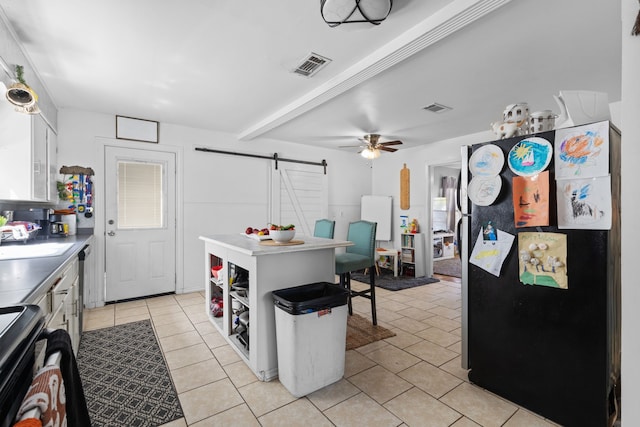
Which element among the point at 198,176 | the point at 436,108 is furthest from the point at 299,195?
the point at 436,108

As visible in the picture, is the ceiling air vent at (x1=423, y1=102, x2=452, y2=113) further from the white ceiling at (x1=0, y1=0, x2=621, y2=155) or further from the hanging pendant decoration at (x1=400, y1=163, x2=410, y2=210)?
the hanging pendant decoration at (x1=400, y1=163, x2=410, y2=210)

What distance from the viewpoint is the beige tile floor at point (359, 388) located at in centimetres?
178

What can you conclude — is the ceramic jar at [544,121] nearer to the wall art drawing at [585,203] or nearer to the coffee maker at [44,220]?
the wall art drawing at [585,203]

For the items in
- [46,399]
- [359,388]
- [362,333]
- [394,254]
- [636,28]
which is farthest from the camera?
[394,254]

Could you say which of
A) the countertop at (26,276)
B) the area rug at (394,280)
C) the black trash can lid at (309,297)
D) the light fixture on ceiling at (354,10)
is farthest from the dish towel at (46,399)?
the area rug at (394,280)

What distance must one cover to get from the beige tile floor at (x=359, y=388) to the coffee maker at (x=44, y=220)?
1.04 m

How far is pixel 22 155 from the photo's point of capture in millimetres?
2562

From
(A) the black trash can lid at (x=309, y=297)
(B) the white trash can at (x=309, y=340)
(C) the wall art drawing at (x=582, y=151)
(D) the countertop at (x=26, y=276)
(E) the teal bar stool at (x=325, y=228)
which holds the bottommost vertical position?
(B) the white trash can at (x=309, y=340)

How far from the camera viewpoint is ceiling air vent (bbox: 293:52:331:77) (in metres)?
2.51

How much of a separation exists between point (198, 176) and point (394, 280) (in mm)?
3569

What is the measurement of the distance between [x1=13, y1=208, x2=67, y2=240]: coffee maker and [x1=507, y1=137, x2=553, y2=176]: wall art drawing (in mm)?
4118

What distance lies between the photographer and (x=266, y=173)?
521 centimetres

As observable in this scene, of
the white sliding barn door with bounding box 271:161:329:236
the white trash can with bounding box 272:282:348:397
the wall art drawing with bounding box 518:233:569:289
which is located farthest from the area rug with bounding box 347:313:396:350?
the white sliding barn door with bounding box 271:161:329:236

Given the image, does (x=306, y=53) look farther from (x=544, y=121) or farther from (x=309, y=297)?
(x=309, y=297)
